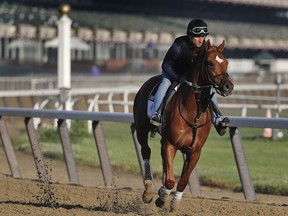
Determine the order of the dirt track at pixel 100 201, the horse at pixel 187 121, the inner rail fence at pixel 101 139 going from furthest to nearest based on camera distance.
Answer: the inner rail fence at pixel 101 139 < the dirt track at pixel 100 201 < the horse at pixel 187 121

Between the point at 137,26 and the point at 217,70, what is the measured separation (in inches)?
2277

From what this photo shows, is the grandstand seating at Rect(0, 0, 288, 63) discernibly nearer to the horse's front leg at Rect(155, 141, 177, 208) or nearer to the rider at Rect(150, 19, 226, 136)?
the rider at Rect(150, 19, 226, 136)

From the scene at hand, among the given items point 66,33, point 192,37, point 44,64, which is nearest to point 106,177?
point 192,37

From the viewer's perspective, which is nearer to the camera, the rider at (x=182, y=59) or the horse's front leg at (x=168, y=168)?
the horse's front leg at (x=168, y=168)

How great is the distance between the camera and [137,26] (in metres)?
64.8

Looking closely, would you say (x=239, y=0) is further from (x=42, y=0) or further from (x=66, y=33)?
(x=66, y=33)

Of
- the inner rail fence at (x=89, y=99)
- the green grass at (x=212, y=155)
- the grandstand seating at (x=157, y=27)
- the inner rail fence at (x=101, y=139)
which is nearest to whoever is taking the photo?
the inner rail fence at (x=101, y=139)

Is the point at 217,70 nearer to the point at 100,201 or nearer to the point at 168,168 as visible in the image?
the point at 168,168

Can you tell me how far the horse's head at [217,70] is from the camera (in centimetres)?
701

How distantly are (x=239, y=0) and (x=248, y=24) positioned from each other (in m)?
4.52

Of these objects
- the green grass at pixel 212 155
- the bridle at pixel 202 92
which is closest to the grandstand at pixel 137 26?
the green grass at pixel 212 155

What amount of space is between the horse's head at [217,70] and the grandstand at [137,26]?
43537 millimetres

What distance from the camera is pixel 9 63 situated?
1949 inches

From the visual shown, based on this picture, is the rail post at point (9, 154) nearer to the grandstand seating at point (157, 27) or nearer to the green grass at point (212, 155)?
the green grass at point (212, 155)
